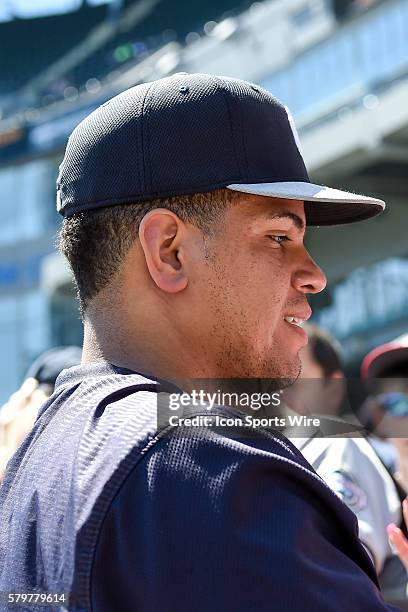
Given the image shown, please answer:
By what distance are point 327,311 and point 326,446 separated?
1548cm

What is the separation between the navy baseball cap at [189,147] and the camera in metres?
1.24

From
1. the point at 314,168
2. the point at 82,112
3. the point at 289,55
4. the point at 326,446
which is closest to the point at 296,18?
the point at 289,55

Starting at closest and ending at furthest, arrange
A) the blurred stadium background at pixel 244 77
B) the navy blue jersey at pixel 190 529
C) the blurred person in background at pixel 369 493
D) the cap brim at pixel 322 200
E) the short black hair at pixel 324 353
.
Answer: the navy blue jersey at pixel 190 529
the cap brim at pixel 322 200
the blurred person in background at pixel 369 493
the short black hair at pixel 324 353
the blurred stadium background at pixel 244 77

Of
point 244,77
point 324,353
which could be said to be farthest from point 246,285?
point 244,77

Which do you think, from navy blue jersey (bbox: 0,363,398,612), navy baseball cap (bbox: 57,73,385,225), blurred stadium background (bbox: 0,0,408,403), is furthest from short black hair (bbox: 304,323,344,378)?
blurred stadium background (bbox: 0,0,408,403)

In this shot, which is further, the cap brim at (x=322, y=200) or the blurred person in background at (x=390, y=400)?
the blurred person in background at (x=390, y=400)

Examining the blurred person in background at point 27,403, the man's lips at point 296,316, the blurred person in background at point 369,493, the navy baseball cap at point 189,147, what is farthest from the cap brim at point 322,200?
the blurred person in background at point 27,403

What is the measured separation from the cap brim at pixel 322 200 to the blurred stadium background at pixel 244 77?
10.8 metres

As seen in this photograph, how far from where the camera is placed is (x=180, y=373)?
4.20ft

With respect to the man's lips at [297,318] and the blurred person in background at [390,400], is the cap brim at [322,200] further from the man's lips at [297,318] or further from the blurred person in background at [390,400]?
the blurred person in background at [390,400]

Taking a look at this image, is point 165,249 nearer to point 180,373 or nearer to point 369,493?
point 180,373

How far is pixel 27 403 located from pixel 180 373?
1.72m

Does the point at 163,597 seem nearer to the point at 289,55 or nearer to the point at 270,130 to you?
the point at 270,130

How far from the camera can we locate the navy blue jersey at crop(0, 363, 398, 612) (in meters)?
0.97
